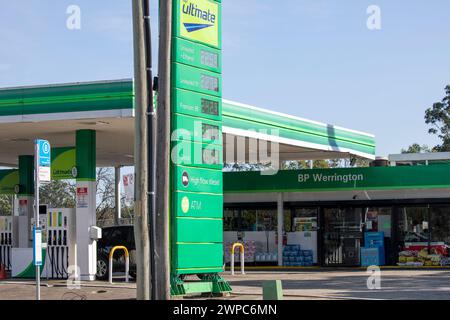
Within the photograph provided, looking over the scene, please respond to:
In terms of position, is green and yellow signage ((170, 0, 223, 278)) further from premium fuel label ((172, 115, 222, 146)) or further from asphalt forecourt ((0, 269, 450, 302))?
asphalt forecourt ((0, 269, 450, 302))

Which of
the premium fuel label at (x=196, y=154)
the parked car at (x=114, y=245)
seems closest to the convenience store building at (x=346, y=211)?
the parked car at (x=114, y=245)

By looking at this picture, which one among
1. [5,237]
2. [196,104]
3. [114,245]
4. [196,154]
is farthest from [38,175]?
[5,237]

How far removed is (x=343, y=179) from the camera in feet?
105

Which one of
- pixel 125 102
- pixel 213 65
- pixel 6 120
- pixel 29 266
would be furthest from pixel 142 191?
pixel 29 266

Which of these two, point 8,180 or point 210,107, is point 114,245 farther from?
point 8,180

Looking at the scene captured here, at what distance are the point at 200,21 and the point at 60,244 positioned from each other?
9.25 meters

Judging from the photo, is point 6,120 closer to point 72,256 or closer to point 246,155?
point 72,256

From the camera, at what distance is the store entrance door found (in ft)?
105

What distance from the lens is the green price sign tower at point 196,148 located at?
18266mm

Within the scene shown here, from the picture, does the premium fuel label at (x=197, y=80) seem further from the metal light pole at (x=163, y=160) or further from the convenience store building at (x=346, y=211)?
the convenience store building at (x=346, y=211)

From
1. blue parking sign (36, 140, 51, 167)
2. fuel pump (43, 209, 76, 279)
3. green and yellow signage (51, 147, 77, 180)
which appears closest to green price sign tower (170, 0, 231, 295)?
blue parking sign (36, 140, 51, 167)

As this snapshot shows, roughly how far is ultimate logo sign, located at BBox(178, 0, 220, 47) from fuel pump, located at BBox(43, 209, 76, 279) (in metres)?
8.29

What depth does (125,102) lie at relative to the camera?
22266 millimetres
